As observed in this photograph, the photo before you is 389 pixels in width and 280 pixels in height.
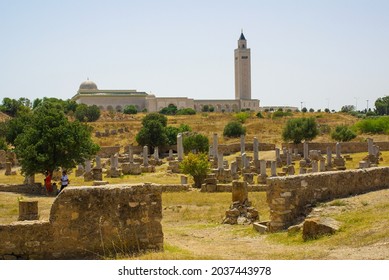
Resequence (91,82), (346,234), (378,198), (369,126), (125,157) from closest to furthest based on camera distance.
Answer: (346,234)
(378,198)
(125,157)
(369,126)
(91,82)

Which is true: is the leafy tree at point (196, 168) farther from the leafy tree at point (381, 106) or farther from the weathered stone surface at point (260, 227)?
the leafy tree at point (381, 106)

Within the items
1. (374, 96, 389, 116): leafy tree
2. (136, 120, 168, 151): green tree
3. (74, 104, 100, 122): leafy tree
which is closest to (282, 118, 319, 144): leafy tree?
(136, 120, 168, 151): green tree

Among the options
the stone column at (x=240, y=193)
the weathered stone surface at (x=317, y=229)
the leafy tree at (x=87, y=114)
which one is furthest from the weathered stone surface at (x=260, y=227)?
the leafy tree at (x=87, y=114)

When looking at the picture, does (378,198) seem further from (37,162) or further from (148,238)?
(37,162)

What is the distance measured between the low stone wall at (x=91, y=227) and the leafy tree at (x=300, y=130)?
1805 inches

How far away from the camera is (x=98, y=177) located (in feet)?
105

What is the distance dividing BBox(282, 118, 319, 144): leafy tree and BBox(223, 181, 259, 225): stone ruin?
127ft

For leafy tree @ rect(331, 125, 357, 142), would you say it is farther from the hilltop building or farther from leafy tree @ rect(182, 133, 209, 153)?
the hilltop building

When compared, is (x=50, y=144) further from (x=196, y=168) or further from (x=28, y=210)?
(x=28, y=210)

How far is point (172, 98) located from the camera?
5177 inches

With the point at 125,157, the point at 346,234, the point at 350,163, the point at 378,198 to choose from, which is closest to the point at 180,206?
the point at 378,198

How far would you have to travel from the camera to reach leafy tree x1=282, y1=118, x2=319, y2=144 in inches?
2128

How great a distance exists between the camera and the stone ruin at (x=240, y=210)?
49.2 feet

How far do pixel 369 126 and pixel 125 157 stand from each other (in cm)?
3067
